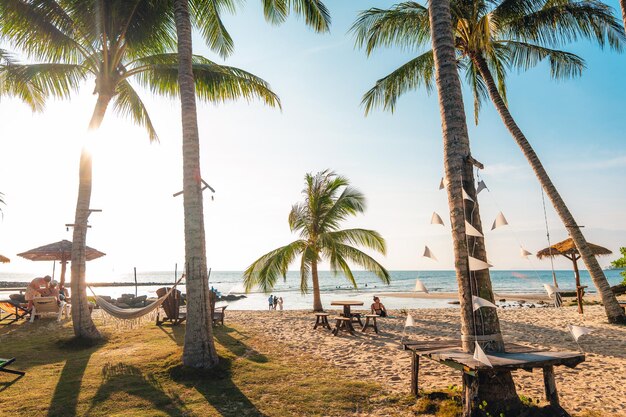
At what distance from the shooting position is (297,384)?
5102 millimetres

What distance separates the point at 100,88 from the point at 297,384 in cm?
829

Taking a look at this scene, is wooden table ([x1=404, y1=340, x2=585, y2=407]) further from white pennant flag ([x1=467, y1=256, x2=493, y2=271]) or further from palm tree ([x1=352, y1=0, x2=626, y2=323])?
palm tree ([x1=352, y1=0, x2=626, y2=323])

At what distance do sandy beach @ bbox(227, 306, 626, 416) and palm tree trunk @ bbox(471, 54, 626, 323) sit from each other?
0.55m

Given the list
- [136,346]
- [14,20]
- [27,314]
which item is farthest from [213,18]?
[27,314]

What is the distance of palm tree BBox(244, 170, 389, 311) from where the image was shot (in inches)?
532

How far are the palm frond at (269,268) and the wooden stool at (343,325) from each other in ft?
13.6

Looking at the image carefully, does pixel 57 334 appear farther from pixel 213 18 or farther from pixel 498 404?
pixel 498 404

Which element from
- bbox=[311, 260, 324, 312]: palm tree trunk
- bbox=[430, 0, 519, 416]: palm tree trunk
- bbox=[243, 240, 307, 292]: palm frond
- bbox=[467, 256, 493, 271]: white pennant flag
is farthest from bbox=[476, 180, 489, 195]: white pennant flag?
bbox=[311, 260, 324, 312]: palm tree trunk

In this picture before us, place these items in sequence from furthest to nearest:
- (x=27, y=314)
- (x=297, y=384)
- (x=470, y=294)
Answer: (x=27, y=314) → (x=297, y=384) → (x=470, y=294)

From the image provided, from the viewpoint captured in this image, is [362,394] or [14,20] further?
[14,20]

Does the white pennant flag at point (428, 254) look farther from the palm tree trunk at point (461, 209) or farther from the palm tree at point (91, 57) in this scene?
the palm tree at point (91, 57)

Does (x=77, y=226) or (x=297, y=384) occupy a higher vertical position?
(x=77, y=226)

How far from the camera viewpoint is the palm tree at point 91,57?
8250 millimetres

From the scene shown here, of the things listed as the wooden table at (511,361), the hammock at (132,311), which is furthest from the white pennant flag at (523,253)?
the hammock at (132,311)
